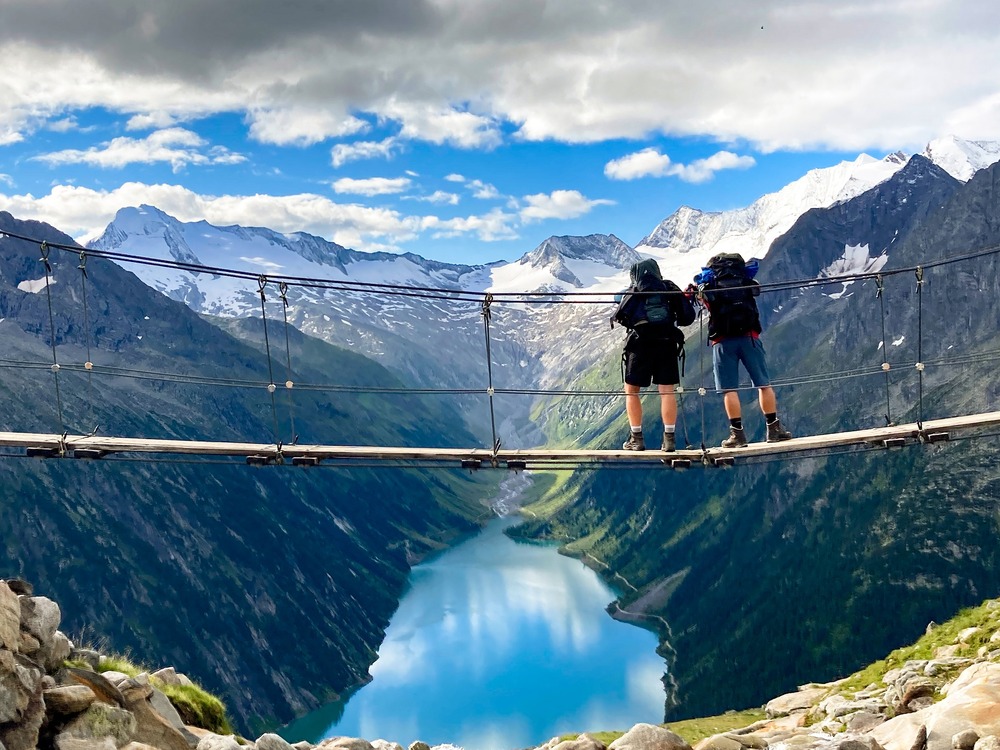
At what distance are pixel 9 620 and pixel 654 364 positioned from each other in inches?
493

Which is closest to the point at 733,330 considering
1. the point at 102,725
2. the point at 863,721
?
the point at 863,721

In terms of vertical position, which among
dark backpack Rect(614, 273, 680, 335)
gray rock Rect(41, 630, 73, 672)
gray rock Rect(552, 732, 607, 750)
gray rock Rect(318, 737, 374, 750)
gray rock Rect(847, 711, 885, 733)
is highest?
dark backpack Rect(614, 273, 680, 335)

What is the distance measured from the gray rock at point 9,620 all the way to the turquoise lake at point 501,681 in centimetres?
12485

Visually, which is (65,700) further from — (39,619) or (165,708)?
(165,708)

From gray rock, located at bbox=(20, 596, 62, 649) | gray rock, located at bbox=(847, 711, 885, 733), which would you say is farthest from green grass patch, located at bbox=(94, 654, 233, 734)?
gray rock, located at bbox=(847, 711, 885, 733)

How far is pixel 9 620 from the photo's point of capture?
13812mm

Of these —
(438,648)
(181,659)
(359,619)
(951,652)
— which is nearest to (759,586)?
(438,648)

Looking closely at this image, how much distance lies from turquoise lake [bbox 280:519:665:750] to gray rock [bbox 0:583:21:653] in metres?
125

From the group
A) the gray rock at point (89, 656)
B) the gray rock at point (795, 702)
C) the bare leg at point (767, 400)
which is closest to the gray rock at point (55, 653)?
the gray rock at point (89, 656)

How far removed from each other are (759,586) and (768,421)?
183757 millimetres

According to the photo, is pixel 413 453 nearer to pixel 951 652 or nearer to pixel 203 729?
pixel 203 729

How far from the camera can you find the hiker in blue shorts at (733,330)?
741 inches

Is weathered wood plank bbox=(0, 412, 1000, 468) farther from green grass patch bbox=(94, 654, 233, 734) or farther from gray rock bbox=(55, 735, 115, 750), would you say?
gray rock bbox=(55, 735, 115, 750)

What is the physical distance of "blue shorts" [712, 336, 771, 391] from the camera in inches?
747
